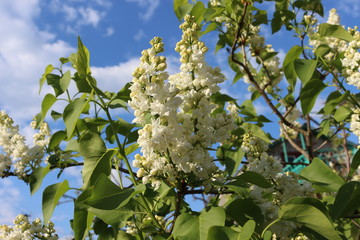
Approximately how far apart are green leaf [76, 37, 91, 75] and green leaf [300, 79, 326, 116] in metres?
1.02

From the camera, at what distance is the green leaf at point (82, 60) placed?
4.51 feet

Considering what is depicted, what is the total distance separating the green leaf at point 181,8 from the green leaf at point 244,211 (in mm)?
1279

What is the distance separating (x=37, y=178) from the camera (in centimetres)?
176

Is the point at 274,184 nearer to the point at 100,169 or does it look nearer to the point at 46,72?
the point at 100,169

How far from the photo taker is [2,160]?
2.39 meters

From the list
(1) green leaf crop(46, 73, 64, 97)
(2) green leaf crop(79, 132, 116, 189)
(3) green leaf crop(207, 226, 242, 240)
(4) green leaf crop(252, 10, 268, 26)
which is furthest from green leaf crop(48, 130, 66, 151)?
(4) green leaf crop(252, 10, 268, 26)

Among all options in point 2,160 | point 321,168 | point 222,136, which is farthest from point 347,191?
point 2,160

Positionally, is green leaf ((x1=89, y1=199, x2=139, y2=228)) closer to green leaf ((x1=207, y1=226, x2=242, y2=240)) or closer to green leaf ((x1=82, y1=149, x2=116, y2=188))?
green leaf ((x1=82, y1=149, x2=116, y2=188))

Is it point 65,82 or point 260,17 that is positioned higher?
point 260,17

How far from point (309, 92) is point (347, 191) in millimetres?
793

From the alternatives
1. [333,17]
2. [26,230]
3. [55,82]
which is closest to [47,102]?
[55,82]

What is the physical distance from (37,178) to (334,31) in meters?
1.75

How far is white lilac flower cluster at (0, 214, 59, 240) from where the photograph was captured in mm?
2180

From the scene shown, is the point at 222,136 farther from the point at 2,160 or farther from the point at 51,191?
the point at 2,160
